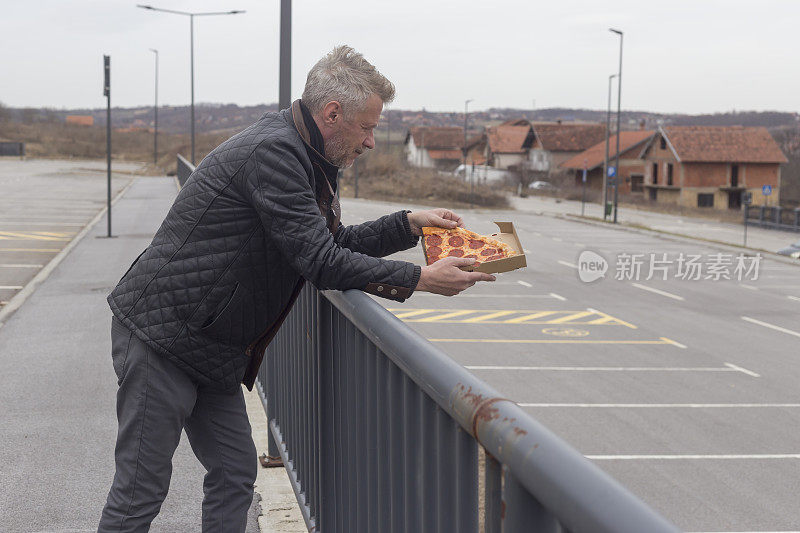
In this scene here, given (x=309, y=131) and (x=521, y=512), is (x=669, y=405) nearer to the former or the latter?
(x=309, y=131)

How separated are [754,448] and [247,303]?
8176mm

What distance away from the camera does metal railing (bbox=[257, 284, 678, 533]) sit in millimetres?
1554

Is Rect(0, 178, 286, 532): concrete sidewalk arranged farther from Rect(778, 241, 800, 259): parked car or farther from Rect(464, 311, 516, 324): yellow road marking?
Rect(778, 241, 800, 259): parked car

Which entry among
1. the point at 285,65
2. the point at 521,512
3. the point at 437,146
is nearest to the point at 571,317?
the point at 285,65

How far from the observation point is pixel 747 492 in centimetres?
851

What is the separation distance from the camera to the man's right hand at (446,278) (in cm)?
296

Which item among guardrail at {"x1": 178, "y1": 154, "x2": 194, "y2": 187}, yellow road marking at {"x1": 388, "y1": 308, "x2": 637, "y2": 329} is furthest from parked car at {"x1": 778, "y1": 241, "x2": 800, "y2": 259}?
guardrail at {"x1": 178, "y1": 154, "x2": 194, "y2": 187}

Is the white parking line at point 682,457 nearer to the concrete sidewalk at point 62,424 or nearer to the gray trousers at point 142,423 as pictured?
the concrete sidewalk at point 62,424

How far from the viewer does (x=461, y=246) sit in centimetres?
321

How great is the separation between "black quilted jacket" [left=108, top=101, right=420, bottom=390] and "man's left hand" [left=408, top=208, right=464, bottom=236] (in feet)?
1.30

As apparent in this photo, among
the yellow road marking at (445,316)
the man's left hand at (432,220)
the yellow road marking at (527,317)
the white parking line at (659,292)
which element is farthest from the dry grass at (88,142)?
the man's left hand at (432,220)

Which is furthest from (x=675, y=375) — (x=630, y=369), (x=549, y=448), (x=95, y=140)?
(x=95, y=140)

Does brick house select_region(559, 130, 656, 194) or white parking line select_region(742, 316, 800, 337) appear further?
brick house select_region(559, 130, 656, 194)

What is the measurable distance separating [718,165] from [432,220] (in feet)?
280
